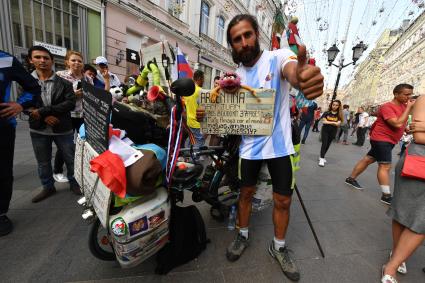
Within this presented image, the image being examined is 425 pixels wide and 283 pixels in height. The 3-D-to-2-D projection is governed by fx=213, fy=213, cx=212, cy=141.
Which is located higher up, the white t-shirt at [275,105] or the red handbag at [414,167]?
the white t-shirt at [275,105]

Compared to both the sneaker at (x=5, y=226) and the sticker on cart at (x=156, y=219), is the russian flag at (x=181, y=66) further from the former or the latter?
the sneaker at (x=5, y=226)

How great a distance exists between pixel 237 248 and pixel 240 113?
130 cm

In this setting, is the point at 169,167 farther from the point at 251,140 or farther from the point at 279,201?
the point at 279,201

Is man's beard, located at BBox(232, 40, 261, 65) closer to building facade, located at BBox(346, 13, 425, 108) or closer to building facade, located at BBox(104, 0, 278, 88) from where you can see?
building facade, located at BBox(104, 0, 278, 88)

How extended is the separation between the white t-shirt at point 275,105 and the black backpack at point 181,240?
0.77 m

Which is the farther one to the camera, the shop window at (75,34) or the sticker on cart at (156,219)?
the shop window at (75,34)

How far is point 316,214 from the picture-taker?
3004 mm

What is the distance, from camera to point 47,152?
2795mm

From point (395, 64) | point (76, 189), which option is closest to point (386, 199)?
point (76, 189)

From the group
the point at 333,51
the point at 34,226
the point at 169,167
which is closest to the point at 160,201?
the point at 169,167

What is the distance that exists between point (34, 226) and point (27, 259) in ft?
1.82

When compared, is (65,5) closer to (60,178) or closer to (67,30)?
(67,30)

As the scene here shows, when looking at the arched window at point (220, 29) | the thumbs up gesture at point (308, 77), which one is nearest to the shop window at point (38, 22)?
the thumbs up gesture at point (308, 77)

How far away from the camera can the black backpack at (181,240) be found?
178 cm
